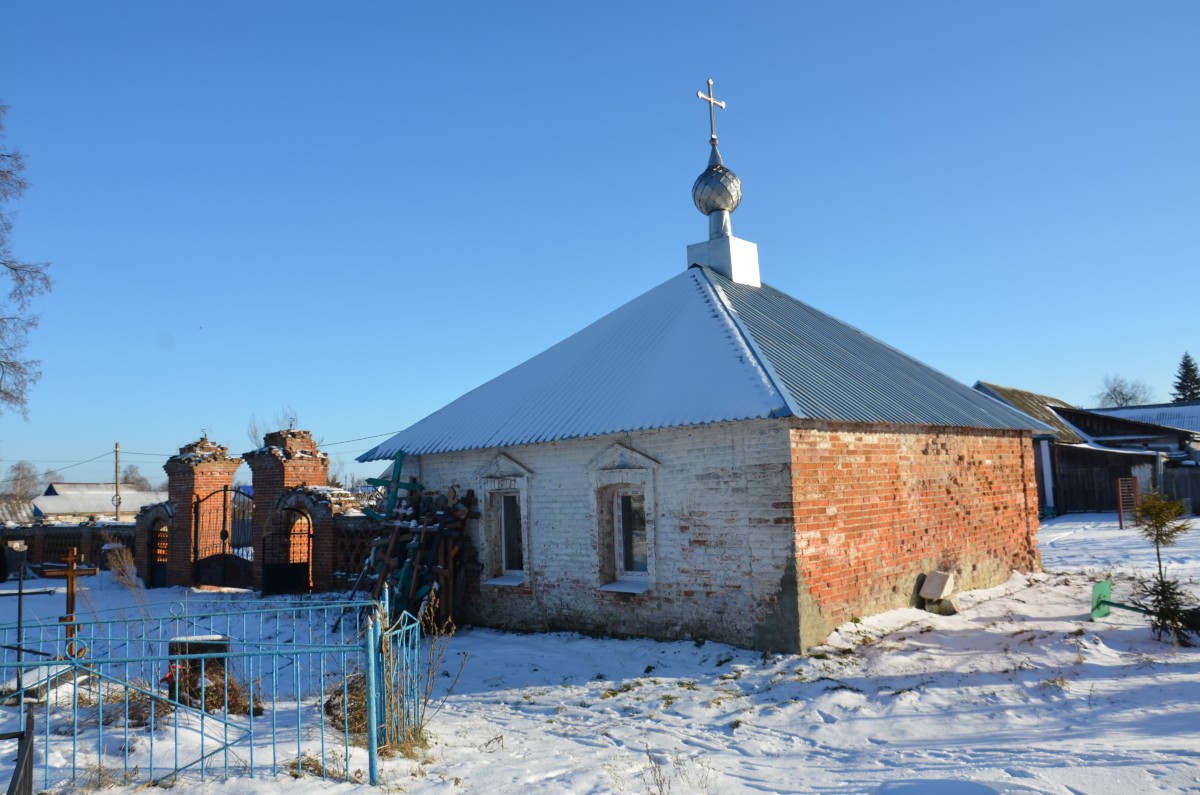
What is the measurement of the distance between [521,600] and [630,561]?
1.79 metres

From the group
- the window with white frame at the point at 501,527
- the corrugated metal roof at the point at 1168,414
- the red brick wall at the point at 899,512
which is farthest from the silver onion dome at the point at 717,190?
the corrugated metal roof at the point at 1168,414

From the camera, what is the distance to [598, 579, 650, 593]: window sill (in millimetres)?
9836

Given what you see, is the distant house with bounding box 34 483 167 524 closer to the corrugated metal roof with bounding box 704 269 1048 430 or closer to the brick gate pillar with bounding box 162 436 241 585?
the brick gate pillar with bounding box 162 436 241 585

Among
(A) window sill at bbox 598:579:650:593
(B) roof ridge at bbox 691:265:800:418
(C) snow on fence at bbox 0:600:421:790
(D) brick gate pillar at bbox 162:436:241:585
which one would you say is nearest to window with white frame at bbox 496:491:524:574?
(A) window sill at bbox 598:579:650:593

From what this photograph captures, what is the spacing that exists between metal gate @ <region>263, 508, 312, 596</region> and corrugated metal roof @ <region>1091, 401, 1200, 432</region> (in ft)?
102

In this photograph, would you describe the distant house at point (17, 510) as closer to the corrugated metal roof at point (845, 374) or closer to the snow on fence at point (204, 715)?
the snow on fence at point (204, 715)

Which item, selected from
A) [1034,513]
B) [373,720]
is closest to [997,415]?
[1034,513]

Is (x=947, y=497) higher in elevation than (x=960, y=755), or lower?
higher

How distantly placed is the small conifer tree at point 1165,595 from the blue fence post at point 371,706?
7.71 m

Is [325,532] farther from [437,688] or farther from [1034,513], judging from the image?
[1034,513]

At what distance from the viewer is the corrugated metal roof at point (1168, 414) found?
112ft

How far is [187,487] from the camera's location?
56.2ft

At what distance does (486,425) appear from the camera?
12.1 metres

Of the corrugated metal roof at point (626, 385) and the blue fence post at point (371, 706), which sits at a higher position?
the corrugated metal roof at point (626, 385)
